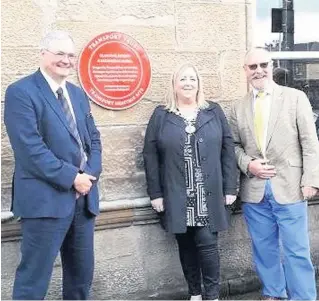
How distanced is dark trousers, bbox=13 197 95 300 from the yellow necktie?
138cm

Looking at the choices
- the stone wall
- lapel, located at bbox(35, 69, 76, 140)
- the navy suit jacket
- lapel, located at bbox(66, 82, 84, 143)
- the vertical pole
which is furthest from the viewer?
the vertical pole

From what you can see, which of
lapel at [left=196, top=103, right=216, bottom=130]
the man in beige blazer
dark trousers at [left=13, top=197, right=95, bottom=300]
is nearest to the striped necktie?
dark trousers at [left=13, top=197, right=95, bottom=300]

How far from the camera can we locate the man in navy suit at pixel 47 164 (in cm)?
354

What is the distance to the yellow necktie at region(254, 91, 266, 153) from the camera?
4.44 meters

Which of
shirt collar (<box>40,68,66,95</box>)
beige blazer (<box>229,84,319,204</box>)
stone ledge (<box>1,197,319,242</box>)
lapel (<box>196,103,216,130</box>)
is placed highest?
shirt collar (<box>40,68,66,95</box>)

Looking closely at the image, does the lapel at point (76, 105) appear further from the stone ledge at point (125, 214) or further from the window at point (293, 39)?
the window at point (293, 39)

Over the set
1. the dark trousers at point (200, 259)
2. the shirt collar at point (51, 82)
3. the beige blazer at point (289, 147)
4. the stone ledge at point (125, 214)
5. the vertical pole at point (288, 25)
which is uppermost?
the vertical pole at point (288, 25)

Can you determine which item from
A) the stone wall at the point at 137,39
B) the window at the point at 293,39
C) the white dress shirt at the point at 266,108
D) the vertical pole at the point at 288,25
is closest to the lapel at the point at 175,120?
the stone wall at the point at 137,39

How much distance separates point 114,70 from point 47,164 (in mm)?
1267

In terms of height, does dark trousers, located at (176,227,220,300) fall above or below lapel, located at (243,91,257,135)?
below

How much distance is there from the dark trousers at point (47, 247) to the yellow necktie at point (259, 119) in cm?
138

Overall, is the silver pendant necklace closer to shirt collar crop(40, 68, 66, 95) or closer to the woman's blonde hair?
the woman's blonde hair

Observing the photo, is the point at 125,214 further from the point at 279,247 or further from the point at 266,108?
the point at 266,108

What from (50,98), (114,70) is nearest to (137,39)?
(114,70)
